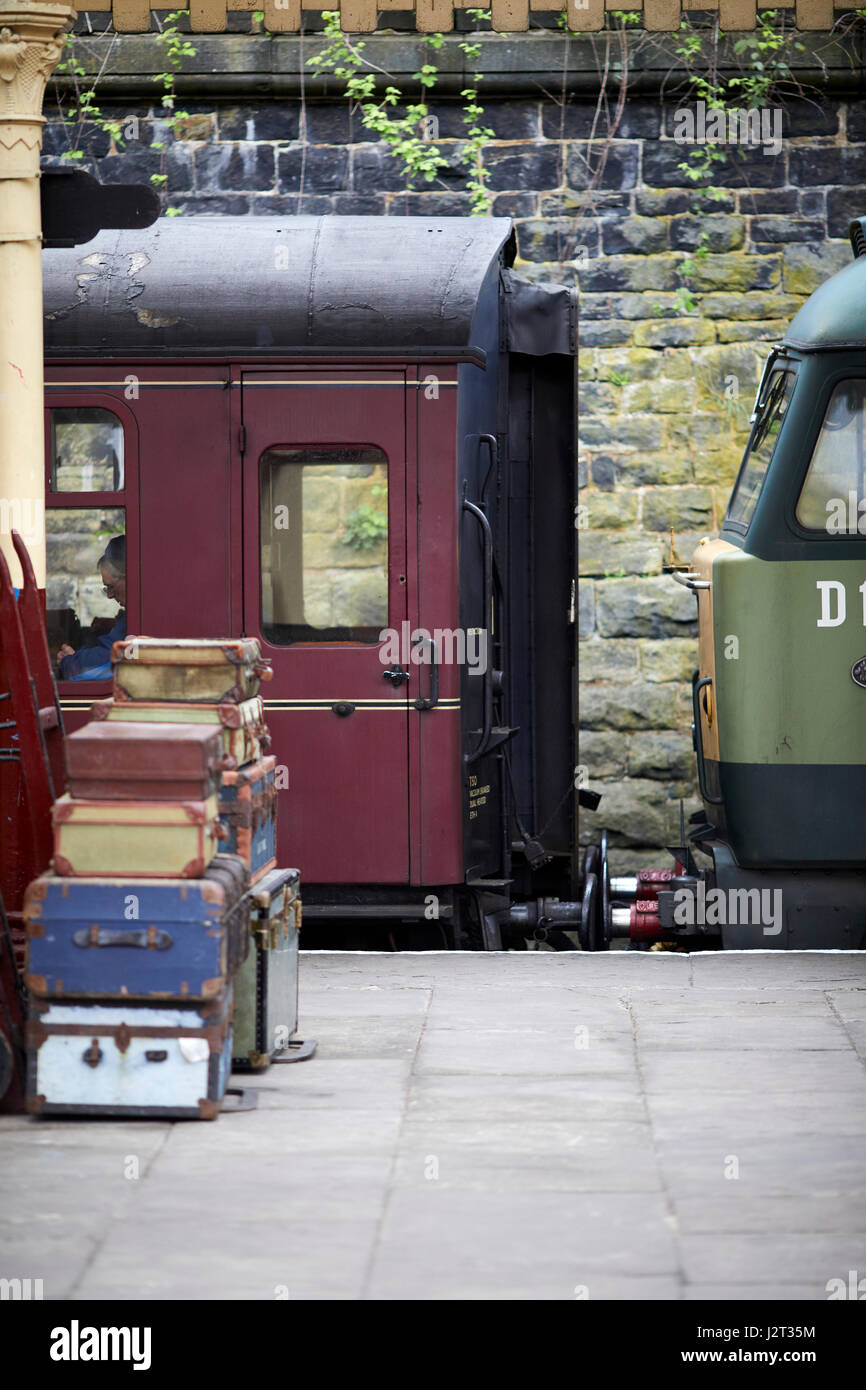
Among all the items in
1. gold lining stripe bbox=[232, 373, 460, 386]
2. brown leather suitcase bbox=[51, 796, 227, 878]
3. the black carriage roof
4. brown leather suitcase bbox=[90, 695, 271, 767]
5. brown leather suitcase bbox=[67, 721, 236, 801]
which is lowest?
brown leather suitcase bbox=[51, 796, 227, 878]

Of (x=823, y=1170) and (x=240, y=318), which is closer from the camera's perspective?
(x=823, y=1170)

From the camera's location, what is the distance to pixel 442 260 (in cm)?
733

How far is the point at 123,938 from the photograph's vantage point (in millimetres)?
4727

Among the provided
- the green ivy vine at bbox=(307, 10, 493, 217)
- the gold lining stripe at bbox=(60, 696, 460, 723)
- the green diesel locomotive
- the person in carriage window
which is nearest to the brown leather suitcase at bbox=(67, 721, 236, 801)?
the gold lining stripe at bbox=(60, 696, 460, 723)

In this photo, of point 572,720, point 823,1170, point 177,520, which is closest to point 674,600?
point 572,720

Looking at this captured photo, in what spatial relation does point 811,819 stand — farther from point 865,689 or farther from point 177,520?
point 177,520

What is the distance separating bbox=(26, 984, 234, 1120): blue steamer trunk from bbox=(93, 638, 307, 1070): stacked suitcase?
1.49ft

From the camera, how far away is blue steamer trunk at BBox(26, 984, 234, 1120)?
4746 millimetres

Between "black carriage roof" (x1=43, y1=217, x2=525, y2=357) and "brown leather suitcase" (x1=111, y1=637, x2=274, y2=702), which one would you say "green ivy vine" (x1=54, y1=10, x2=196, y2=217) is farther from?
"brown leather suitcase" (x1=111, y1=637, x2=274, y2=702)

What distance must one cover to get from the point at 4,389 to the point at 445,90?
544cm

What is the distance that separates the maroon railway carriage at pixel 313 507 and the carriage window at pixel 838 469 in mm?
1363

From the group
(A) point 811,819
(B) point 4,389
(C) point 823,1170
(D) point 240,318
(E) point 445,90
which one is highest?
(E) point 445,90

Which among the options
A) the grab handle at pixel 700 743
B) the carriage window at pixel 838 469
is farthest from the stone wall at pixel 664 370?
the carriage window at pixel 838 469

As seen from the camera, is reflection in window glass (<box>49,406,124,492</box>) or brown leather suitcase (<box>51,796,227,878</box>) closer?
brown leather suitcase (<box>51,796,227,878</box>)
